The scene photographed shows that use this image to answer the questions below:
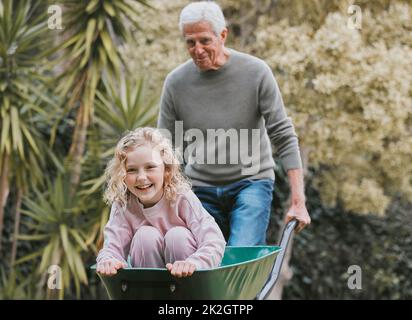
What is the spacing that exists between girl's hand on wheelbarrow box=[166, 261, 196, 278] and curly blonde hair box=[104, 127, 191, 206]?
42 centimetres

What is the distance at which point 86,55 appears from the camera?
778cm

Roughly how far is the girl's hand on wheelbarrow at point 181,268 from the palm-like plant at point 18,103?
531 centimetres

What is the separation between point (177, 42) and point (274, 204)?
213 centimetres

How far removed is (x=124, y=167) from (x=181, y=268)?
0.53 m

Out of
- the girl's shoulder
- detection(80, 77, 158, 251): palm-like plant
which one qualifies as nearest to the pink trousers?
the girl's shoulder

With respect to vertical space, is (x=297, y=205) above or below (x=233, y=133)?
below

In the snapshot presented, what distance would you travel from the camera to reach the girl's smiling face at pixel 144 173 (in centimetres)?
303

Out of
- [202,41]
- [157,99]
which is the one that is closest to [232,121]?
[202,41]

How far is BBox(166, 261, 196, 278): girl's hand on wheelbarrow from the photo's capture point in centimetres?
269

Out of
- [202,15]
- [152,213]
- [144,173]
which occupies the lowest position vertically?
[152,213]

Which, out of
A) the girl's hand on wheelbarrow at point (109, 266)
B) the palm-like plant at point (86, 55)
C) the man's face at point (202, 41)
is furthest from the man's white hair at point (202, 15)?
the palm-like plant at point (86, 55)

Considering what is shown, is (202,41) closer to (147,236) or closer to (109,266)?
(147,236)

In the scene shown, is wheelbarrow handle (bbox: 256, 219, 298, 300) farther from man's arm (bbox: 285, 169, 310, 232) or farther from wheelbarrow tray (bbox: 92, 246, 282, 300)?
wheelbarrow tray (bbox: 92, 246, 282, 300)

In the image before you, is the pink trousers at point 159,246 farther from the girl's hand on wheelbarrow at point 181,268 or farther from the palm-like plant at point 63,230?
the palm-like plant at point 63,230
